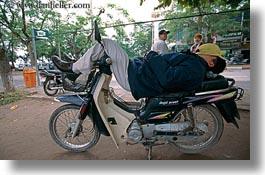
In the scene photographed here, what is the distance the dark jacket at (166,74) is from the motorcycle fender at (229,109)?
23 centimetres

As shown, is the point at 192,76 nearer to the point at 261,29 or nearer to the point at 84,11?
the point at 261,29

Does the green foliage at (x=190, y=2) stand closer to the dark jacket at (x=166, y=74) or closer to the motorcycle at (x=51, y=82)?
the dark jacket at (x=166, y=74)

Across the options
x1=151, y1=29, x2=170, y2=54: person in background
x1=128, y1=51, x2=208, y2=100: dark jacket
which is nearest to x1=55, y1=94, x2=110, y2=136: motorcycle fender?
x1=128, y1=51, x2=208, y2=100: dark jacket

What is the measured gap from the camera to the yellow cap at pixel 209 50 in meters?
1.36

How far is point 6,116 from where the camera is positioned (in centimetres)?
179

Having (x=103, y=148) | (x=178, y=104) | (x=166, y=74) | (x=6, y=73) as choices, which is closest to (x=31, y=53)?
(x=6, y=73)

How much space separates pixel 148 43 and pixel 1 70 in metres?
1.39

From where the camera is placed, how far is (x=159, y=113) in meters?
1.36

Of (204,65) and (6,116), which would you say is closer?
(204,65)

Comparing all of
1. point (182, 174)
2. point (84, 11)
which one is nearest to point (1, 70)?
point (84, 11)

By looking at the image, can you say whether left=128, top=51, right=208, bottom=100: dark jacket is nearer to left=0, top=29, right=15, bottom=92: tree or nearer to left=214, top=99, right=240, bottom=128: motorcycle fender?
left=214, top=99, right=240, bottom=128: motorcycle fender

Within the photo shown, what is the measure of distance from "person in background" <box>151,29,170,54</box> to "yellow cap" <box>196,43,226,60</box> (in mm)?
225

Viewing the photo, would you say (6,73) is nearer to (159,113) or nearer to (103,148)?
(103,148)

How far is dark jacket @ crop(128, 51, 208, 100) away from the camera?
1.27 meters
